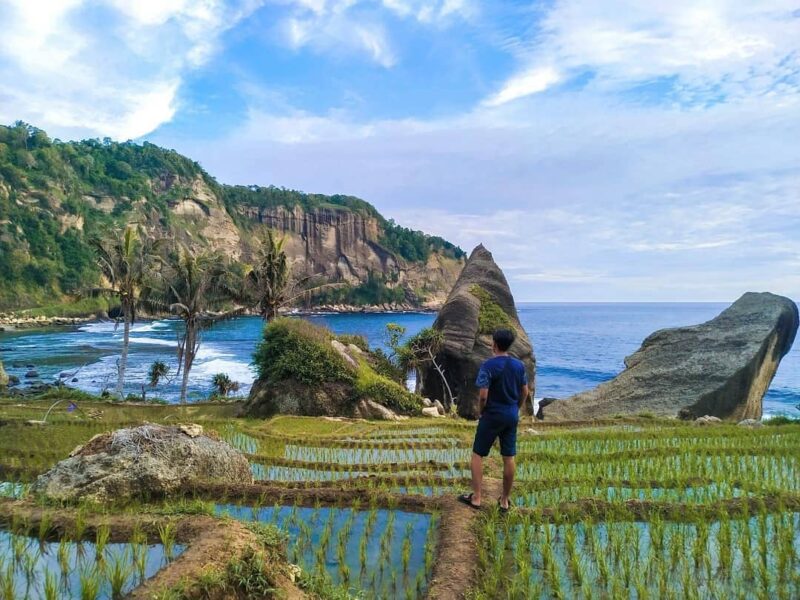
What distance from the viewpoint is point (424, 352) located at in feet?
93.1

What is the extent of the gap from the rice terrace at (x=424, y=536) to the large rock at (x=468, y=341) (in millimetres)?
16317

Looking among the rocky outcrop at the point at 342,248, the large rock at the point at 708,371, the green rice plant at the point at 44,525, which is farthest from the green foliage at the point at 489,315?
the rocky outcrop at the point at 342,248

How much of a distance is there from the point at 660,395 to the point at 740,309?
6.58m

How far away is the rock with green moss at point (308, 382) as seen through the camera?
20734 millimetres

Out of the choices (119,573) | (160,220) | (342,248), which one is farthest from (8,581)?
(342,248)

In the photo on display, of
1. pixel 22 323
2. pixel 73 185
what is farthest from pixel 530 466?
pixel 73 185

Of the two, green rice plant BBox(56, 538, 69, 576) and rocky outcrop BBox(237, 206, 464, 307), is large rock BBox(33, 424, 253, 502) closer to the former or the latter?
green rice plant BBox(56, 538, 69, 576)

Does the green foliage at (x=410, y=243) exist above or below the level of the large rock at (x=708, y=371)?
above

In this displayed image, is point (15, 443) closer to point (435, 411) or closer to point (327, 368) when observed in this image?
point (327, 368)

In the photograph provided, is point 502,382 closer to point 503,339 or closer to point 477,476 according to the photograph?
point 503,339

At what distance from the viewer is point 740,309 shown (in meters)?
27.9

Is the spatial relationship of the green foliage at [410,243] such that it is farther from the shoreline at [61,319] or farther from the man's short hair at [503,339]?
the man's short hair at [503,339]

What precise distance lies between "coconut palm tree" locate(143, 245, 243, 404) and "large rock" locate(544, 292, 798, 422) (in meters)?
17.4

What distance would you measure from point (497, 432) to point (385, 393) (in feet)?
49.9
